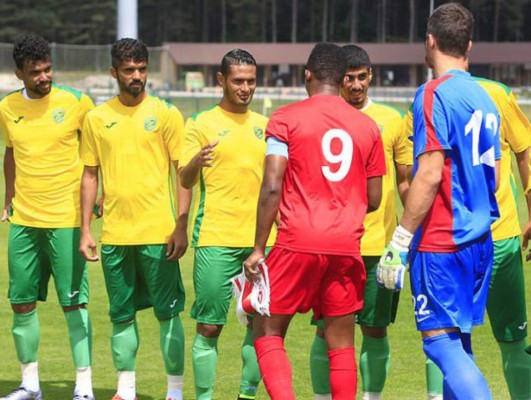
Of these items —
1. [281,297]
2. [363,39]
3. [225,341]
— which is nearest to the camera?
[281,297]

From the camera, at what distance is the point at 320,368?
24.1 ft

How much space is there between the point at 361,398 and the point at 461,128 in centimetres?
277

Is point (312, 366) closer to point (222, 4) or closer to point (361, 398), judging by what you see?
point (361, 398)

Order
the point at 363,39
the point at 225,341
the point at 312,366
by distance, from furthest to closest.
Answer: the point at 363,39 → the point at 225,341 → the point at 312,366

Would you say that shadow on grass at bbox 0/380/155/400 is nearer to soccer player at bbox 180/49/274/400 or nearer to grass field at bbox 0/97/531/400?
grass field at bbox 0/97/531/400

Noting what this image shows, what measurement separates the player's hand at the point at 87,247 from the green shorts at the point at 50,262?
28cm

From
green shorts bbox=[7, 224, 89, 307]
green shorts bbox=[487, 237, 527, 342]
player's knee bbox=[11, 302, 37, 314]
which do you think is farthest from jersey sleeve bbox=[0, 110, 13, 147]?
green shorts bbox=[487, 237, 527, 342]

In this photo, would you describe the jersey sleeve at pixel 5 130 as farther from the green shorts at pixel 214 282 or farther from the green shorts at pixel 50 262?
the green shorts at pixel 214 282

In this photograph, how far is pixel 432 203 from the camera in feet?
19.6

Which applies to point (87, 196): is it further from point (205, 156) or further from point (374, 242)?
point (374, 242)

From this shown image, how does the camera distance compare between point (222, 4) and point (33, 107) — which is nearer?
point (33, 107)

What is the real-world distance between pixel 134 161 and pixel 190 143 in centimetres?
43

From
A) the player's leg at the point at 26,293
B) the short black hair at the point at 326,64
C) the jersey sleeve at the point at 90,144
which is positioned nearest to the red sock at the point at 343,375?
the short black hair at the point at 326,64

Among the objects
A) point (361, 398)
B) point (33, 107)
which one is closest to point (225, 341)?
point (361, 398)
